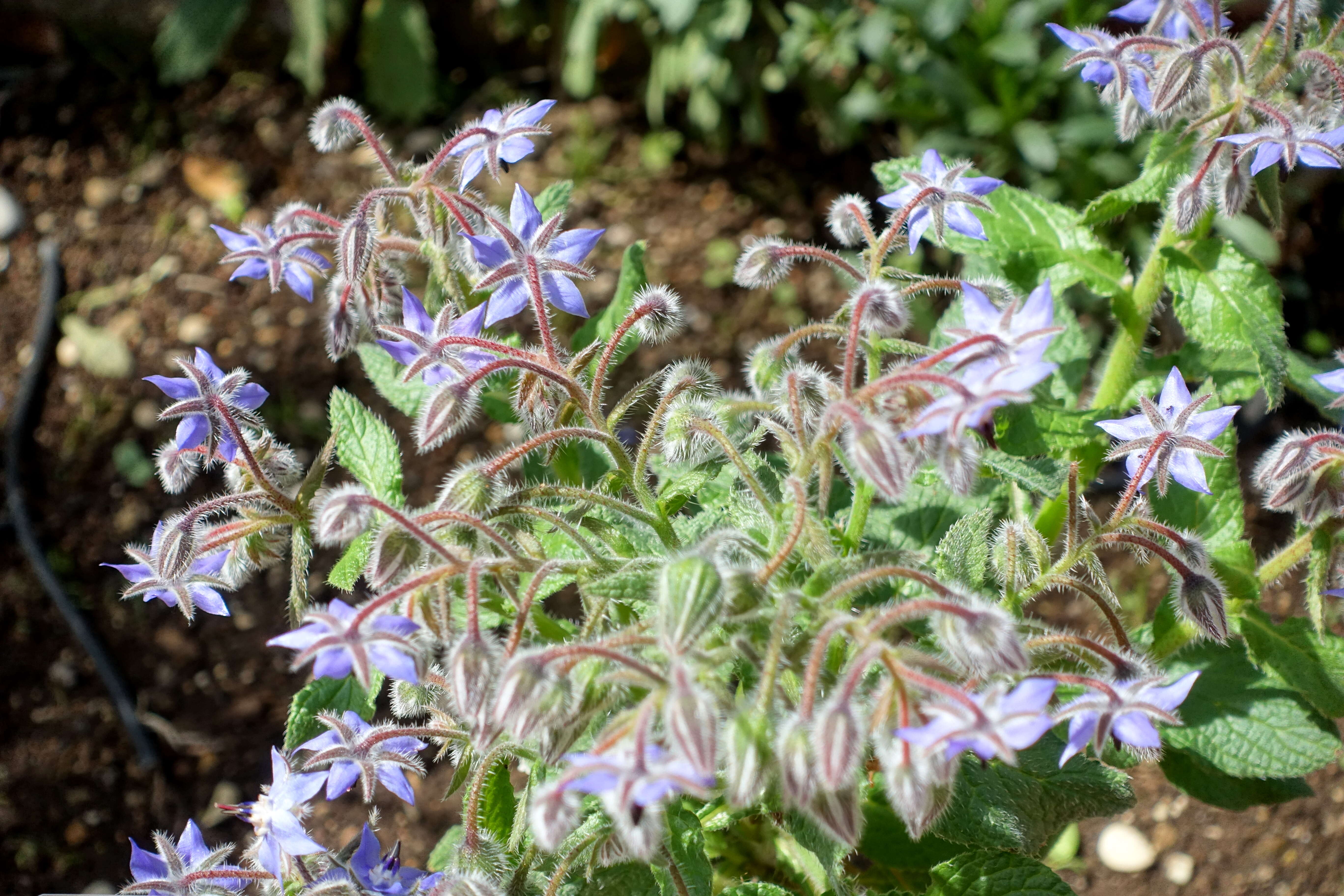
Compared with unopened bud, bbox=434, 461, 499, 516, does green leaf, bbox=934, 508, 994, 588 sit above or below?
below

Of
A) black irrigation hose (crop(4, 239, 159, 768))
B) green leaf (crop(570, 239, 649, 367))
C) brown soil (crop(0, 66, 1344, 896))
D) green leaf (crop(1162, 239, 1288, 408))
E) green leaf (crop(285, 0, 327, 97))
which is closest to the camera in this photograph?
green leaf (crop(1162, 239, 1288, 408))

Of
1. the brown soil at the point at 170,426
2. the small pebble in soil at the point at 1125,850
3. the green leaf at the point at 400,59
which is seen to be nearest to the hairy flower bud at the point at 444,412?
the brown soil at the point at 170,426

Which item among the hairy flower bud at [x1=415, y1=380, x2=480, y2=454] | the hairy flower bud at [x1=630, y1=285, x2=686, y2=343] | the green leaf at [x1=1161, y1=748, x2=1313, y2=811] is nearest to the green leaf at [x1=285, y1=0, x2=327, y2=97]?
the hairy flower bud at [x1=630, y1=285, x2=686, y2=343]

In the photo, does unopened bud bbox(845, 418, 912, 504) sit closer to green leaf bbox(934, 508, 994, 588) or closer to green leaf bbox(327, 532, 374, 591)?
green leaf bbox(934, 508, 994, 588)

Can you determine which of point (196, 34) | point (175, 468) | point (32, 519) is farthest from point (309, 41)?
point (175, 468)

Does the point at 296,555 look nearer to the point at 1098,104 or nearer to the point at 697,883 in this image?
the point at 697,883

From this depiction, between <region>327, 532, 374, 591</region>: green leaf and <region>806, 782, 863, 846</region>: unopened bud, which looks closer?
<region>806, 782, 863, 846</region>: unopened bud

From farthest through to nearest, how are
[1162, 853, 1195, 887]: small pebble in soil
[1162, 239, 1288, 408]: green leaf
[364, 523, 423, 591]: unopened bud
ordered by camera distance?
[1162, 853, 1195, 887]: small pebble in soil → [1162, 239, 1288, 408]: green leaf → [364, 523, 423, 591]: unopened bud

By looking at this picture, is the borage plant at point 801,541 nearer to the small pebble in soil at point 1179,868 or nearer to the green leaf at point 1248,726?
the green leaf at point 1248,726
